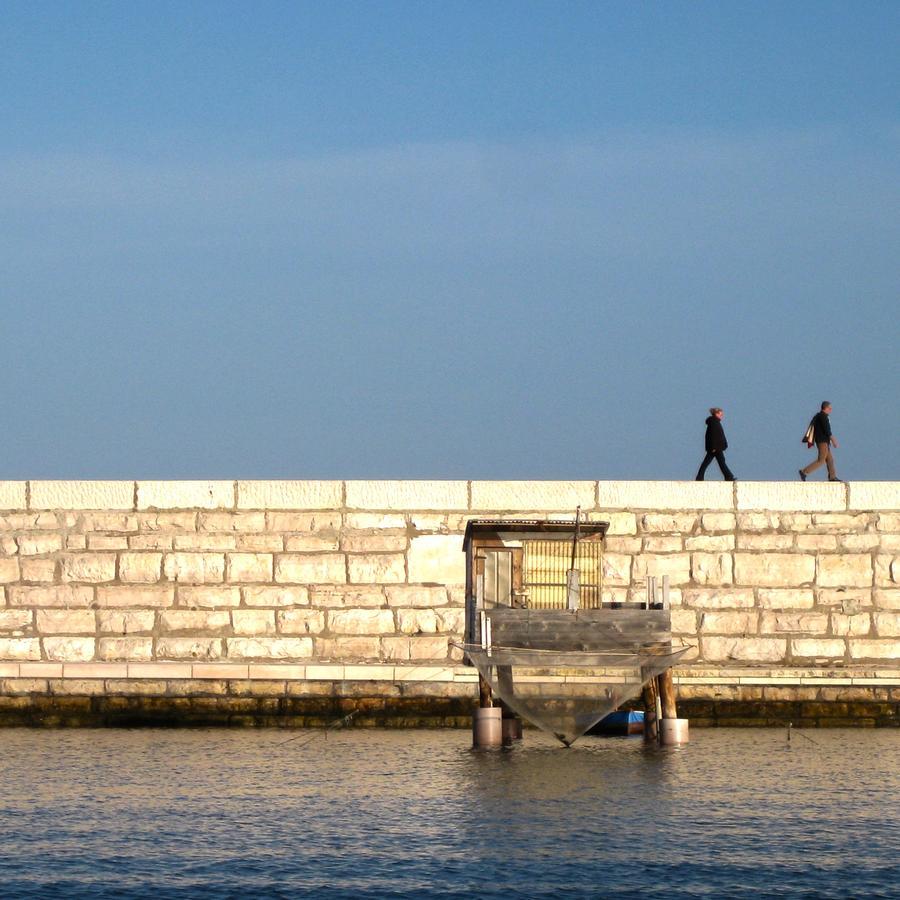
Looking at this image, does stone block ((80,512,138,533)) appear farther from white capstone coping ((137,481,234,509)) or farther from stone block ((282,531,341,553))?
stone block ((282,531,341,553))

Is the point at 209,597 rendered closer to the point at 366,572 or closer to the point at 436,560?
the point at 366,572

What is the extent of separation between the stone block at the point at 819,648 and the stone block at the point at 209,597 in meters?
6.53

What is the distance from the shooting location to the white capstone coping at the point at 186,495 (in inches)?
907

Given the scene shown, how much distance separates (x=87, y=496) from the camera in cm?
2311

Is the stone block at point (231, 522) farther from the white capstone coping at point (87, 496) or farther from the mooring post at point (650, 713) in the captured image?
the mooring post at point (650, 713)

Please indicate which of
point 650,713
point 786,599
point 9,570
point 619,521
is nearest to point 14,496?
point 9,570

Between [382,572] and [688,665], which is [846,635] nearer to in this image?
[688,665]

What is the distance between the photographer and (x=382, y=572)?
22969mm

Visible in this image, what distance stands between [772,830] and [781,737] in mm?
6233

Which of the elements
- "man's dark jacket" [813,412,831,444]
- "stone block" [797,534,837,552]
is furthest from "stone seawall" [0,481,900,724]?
"man's dark jacket" [813,412,831,444]

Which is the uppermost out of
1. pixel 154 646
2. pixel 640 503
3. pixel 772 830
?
pixel 640 503

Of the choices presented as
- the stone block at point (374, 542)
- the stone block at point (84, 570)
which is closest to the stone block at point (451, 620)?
the stone block at point (374, 542)

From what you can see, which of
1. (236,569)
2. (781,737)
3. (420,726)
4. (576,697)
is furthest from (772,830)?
(236,569)

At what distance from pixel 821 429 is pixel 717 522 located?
231 centimetres
